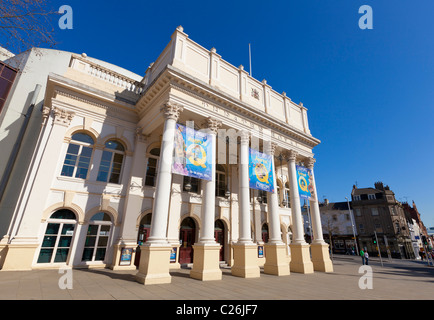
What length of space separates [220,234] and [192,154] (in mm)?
7612

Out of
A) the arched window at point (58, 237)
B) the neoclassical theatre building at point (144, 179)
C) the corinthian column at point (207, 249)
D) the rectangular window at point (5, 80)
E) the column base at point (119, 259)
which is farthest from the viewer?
the rectangular window at point (5, 80)

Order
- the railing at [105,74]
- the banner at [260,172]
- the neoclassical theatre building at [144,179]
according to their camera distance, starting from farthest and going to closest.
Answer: the railing at [105,74]
the banner at [260,172]
the neoclassical theatre building at [144,179]

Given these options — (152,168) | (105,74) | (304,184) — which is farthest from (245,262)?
(105,74)

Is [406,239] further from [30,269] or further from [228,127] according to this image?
[30,269]

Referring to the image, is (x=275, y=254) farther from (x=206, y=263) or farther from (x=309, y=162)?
(x=309, y=162)

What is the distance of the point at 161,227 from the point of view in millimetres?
8516

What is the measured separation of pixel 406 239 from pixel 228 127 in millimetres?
49572

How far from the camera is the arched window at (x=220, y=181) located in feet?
51.7

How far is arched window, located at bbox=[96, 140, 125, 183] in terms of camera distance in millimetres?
11891

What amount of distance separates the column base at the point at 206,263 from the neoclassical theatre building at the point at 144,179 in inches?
1.6

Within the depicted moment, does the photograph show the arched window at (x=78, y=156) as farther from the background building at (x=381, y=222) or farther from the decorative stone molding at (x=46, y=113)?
the background building at (x=381, y=222)

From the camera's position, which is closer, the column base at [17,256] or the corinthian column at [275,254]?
the column base at [17,256]

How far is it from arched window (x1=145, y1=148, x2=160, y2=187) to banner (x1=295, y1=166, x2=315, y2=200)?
31.8ft

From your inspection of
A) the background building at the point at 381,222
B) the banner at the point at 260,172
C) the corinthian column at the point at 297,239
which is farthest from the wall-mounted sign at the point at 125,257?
the background building at the point at 381,222
